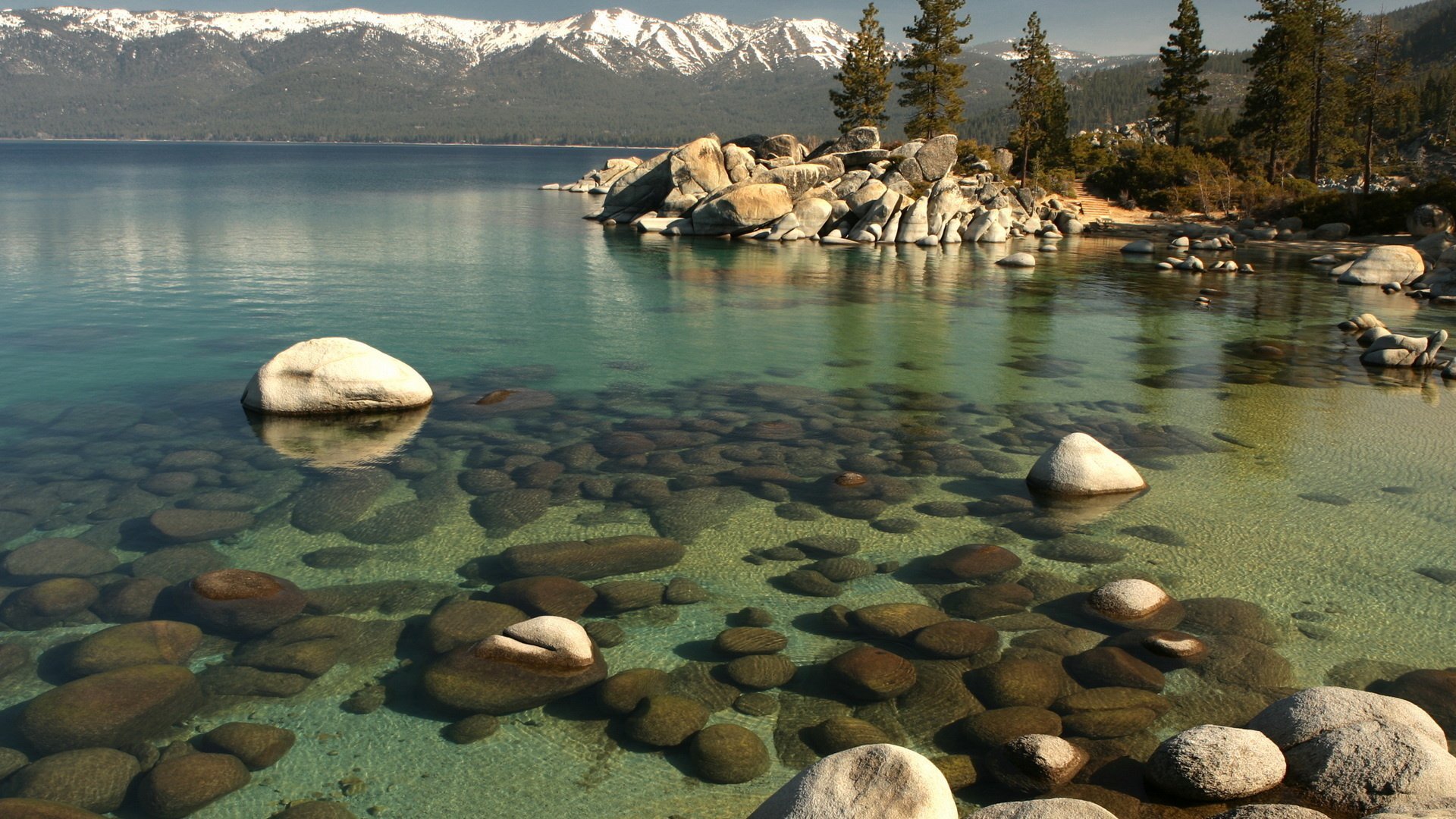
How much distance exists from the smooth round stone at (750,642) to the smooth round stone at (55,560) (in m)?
6.69

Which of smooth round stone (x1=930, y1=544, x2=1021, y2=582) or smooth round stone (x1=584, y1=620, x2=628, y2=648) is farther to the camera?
smooth round stone (x1=930, y1=544, x2=1021, y2=582)

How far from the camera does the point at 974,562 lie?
10.4 meters

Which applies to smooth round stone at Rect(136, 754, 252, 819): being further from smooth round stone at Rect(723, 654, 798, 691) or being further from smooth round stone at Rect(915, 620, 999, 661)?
smooth round stone at Rect(915, 620, 999, 661)

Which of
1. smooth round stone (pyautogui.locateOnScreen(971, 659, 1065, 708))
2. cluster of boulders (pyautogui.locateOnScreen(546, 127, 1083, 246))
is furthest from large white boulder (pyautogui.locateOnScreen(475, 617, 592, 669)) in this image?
cluster of boulders (pyautogui.locateOnScreen(546, 127, 1083, 246))

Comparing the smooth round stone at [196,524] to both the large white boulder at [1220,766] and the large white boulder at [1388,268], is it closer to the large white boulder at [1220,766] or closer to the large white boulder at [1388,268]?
the large white boulder at [1220,766]

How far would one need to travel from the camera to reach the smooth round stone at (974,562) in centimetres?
1018

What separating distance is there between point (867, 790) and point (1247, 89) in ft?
263

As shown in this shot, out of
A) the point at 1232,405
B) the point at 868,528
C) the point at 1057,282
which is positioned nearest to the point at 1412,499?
the point at 1232,405

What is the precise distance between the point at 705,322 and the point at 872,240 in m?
27.6

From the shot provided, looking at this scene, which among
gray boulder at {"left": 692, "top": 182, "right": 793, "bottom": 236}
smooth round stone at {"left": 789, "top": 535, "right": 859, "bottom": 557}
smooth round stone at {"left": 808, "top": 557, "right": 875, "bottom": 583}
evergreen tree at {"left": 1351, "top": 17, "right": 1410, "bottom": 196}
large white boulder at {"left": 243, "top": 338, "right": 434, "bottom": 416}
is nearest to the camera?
smooth round stone at {"left": 808, "top": 557, "right": 875, "bottom": 583}

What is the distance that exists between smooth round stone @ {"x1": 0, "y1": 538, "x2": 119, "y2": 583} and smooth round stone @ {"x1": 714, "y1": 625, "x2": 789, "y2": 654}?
21.9 feet

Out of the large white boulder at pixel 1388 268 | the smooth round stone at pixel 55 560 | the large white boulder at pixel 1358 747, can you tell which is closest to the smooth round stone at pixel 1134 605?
the large white boulder at pixel 1358 747

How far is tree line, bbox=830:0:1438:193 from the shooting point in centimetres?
6397

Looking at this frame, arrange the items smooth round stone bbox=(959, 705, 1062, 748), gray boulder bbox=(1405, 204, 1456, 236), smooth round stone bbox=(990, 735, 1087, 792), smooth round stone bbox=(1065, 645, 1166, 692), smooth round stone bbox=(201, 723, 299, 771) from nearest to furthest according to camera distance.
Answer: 1. smooth round stone bbox=(990, 735, 1087, 792)
2. smooth round stone bbox=(201, 723, 299, 771)
3. smooth round stone bbox=(959, 705, 1062, 748)
4. smooth round stone bbox=(1065, 645, 1166, 692)
5. gray boulder bbox=(1405, 204, 1456, 236)
